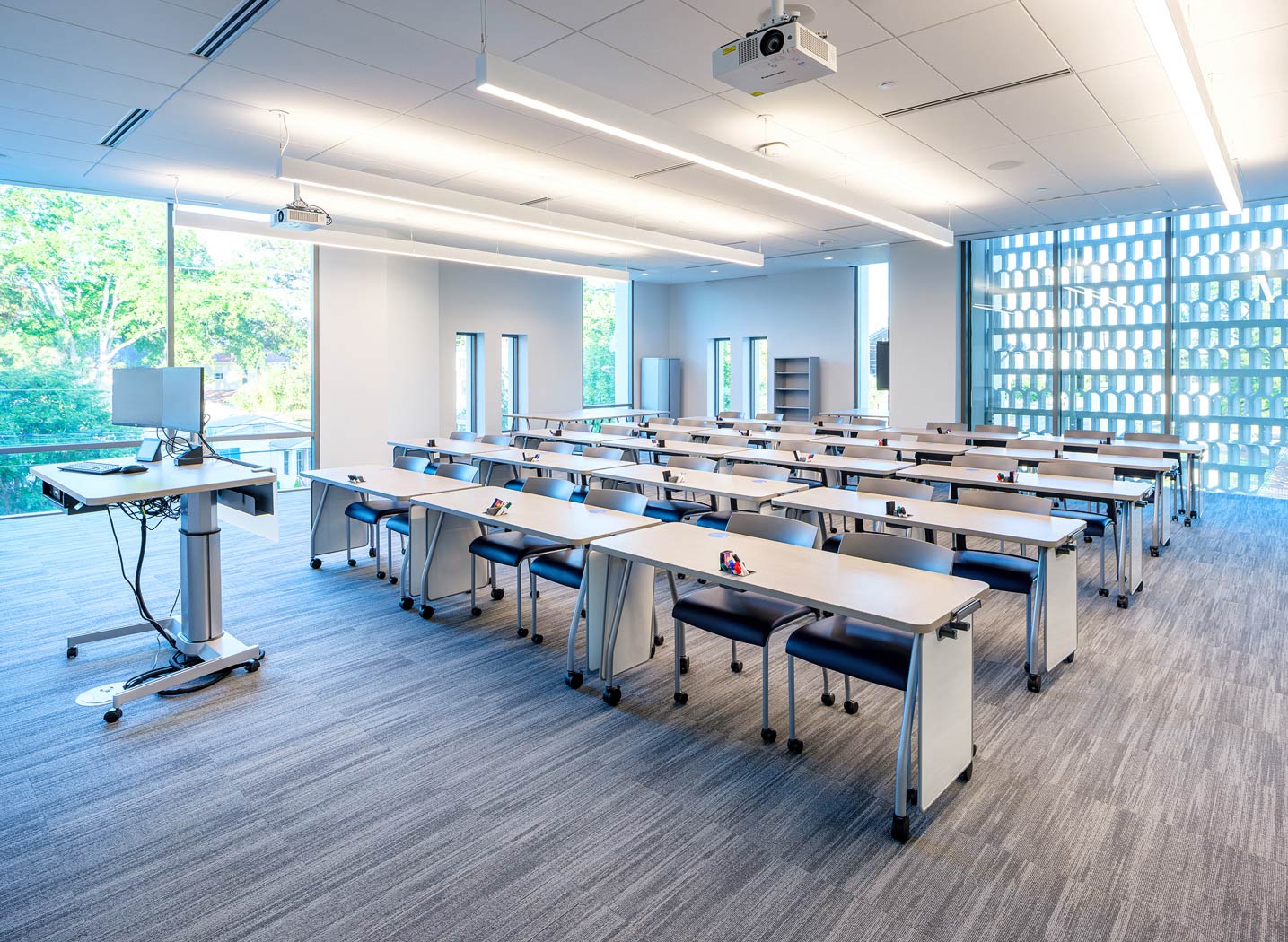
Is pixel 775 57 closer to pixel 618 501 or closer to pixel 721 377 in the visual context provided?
pixel 618 501

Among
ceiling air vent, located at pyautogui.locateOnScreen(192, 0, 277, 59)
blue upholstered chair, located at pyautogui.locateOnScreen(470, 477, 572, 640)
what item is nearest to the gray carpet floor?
blue upholstered chair, located at pyautogui.locateOnScreen(470, 477, 572, 640)

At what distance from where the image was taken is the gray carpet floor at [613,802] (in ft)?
7.07

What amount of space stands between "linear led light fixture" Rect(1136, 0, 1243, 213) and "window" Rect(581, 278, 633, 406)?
10328 mm

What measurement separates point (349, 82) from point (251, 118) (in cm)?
126

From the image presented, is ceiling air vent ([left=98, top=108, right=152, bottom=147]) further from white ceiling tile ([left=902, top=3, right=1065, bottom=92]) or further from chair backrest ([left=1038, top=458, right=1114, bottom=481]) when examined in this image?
chair backrest ([left=1038, top=458, right=1114, bottom=481])

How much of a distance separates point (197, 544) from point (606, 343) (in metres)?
11.5

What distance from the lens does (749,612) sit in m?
3.27

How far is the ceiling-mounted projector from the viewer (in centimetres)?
310

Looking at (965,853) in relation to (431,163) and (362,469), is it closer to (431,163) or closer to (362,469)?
(362,469)

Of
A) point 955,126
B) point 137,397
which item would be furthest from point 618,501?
point 955,126

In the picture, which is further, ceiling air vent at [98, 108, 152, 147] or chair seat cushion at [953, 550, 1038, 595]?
ceiling air vent at [98, 108, 152, 147]

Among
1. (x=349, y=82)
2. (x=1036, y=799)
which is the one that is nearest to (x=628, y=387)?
(x=349, y=82)

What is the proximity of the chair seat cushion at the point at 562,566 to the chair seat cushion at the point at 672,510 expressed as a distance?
1.48 metres

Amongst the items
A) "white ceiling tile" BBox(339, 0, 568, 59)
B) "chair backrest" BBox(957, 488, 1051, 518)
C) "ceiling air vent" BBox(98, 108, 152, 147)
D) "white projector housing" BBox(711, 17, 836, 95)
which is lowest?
"chair backrest" BBox(957, 488, 1051, 518)
